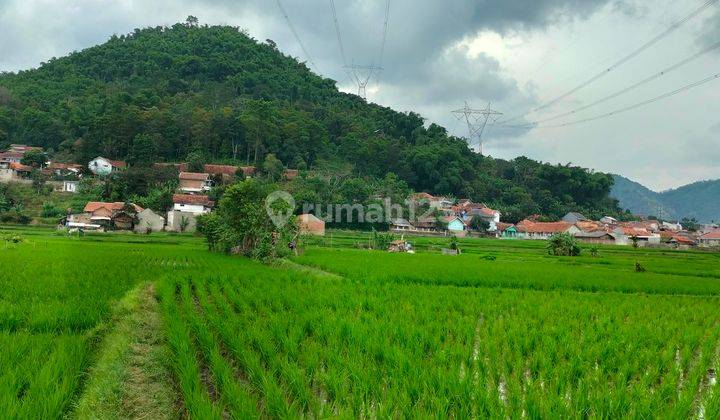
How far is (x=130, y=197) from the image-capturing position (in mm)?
44188

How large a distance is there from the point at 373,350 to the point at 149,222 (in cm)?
3806

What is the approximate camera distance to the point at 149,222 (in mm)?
38844

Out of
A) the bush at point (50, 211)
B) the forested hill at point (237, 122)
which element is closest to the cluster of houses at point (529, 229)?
the forested hill at point (237, 122)

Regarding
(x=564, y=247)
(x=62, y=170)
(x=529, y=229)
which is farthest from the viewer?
(x=529, y=229)

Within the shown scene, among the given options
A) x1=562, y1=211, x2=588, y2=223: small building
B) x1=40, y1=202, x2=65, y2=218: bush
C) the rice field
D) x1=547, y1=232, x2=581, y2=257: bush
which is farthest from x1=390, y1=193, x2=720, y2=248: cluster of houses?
the rice field

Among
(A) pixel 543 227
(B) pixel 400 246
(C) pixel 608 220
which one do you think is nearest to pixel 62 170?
(B) pixel 400 246

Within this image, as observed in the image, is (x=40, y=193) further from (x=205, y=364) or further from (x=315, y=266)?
(x=205, y=364)

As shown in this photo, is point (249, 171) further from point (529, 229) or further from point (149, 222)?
point (529, 229)

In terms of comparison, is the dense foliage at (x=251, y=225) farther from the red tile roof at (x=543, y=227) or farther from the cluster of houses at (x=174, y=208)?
the red tile roof at (x=543, y=227)

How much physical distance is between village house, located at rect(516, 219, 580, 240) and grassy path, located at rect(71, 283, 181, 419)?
55647mm

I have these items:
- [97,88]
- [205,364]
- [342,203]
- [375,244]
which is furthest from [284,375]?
[97,88]

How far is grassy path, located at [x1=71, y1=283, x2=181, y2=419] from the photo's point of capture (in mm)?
3699

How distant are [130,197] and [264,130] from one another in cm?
2057

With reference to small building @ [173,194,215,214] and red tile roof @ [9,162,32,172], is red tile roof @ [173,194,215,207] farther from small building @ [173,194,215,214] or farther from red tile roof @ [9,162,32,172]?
red tile roof @ [9,162,32,172]
